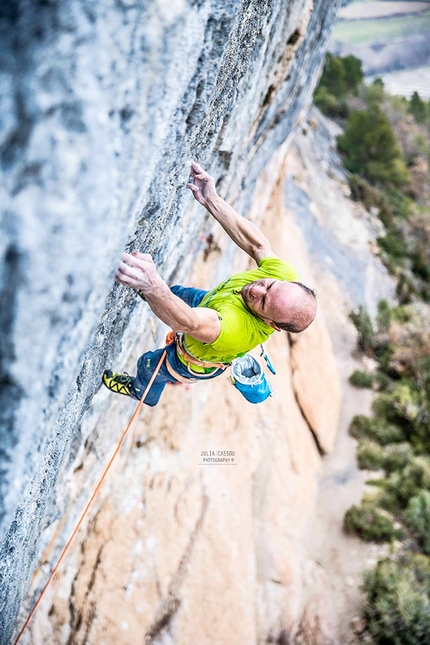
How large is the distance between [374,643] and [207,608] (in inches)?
119

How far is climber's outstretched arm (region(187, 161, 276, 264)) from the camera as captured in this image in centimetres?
298

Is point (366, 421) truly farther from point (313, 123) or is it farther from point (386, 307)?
point (313, 123)

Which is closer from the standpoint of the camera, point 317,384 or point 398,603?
point 398,603

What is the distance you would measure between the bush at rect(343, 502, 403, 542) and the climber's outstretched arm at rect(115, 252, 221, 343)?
7.17 meters

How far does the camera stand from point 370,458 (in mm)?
9906

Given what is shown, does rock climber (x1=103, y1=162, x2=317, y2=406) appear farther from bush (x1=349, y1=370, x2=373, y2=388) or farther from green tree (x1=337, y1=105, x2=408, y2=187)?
green tree (x1=337, y1=105, x2=408, y2=187)

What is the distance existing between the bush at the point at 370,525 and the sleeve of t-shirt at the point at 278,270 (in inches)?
271

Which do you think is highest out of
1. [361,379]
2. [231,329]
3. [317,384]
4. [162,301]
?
[162,301]

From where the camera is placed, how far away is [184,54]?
156 centimetres

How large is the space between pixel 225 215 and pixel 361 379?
961 centimetres

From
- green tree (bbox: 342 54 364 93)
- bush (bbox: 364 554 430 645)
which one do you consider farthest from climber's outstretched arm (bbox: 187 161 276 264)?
green tree (bbox: 342 54 364 93)

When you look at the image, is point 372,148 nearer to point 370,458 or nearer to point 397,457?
point 397,457

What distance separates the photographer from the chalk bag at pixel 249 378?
10.7 feet

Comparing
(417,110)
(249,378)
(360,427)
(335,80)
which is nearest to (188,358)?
(249,378)
